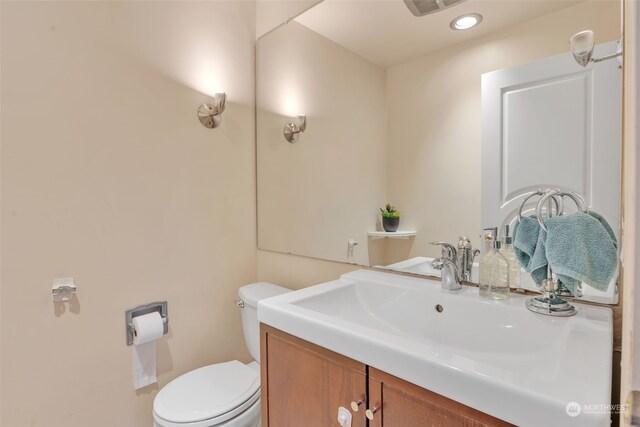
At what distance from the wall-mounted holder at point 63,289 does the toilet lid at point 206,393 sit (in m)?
0.48

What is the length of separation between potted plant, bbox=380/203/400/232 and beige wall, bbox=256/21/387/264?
38 millimetres

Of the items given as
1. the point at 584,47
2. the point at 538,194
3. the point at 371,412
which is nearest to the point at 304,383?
the point at 371,412

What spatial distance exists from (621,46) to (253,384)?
1.51m

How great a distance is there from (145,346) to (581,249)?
1.50 metres

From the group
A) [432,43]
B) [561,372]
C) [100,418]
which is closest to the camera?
[561,372]

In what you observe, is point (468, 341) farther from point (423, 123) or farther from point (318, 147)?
point (318, 147)

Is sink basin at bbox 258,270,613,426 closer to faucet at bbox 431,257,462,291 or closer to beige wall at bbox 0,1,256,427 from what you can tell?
faucet at bbox 431,257,462,291

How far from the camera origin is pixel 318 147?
1.56 meters

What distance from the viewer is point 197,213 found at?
1.52 meters

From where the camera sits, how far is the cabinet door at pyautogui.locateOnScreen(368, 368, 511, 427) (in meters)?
0.59

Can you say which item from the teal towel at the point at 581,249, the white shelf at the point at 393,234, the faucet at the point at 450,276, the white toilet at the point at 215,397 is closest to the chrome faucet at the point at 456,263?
the faucet at the point at 450,276

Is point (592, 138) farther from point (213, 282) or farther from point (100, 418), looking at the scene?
point (100, 418)

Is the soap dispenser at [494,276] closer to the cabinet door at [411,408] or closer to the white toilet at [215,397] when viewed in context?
the cabinet door at [411,408]

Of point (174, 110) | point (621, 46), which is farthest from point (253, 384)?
point (621, 46)
